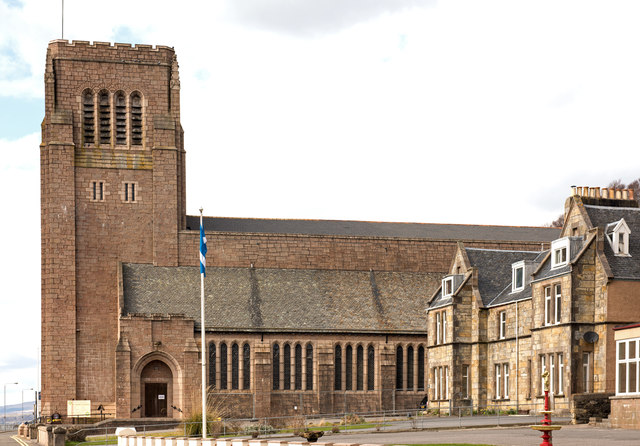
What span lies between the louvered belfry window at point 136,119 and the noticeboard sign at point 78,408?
17.9 m

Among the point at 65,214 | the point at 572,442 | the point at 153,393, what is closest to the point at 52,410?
the point at 153,393

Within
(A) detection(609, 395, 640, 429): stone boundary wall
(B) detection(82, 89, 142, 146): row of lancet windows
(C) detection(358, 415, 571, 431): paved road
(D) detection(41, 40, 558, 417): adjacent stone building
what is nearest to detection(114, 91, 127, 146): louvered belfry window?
(B) detection(82, 89, 142, 146): row of lancet windows

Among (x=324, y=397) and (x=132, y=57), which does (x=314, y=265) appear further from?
(x=132, y=57)

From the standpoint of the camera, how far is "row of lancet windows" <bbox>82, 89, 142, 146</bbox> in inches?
2943

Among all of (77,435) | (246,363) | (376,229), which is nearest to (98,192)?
(246,363)

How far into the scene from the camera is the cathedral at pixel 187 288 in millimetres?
68125

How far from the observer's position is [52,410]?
69.9m

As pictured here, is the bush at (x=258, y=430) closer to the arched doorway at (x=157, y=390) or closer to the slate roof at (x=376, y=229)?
the arched doorway at (x=157, y=390)

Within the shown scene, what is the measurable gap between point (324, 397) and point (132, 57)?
26702mm

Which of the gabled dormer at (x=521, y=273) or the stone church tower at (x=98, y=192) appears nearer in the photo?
the gabled dormer at (x=521, y=273)

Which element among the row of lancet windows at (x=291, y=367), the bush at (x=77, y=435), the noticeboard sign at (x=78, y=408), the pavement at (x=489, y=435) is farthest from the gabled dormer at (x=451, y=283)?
the noticeboard sign at (x=78, y=408)

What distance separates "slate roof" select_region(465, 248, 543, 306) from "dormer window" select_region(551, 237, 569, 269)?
7.33 meters

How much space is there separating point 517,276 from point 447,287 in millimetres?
6173

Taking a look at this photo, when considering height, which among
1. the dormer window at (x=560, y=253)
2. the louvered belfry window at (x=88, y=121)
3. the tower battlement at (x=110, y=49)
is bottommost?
the dormer window at (x=560, y=253)
